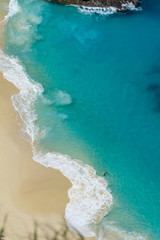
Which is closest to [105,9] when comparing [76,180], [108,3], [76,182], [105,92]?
[108,3]

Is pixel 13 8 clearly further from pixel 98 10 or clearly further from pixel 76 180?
pixel 76 180

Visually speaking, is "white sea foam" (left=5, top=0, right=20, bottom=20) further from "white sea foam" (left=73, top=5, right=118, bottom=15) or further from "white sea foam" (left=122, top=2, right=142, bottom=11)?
"white sea foam" (left=122, top=2, right=142, bottom=11)

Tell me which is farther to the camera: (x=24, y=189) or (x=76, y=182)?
(x=76, y=182)

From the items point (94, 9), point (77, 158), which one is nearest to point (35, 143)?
point (77, 158)

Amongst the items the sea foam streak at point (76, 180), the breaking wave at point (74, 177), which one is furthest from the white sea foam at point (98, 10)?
the sea foam streak at point (76, 180)

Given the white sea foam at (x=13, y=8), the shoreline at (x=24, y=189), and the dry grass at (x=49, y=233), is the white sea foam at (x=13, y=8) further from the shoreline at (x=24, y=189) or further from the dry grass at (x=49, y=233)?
the dry grass at (x=49, y=233)

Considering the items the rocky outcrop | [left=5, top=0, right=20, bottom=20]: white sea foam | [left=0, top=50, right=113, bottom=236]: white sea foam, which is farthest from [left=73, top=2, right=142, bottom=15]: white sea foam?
[left=0, top=50, right=113, bottom=236]: white sea foam
